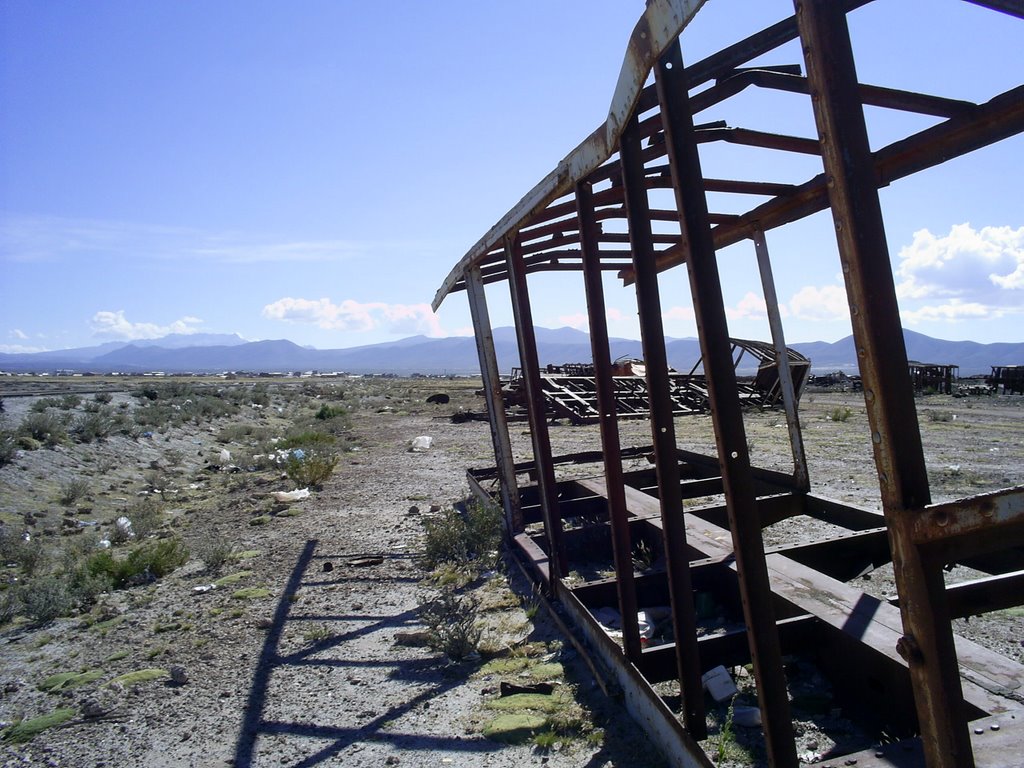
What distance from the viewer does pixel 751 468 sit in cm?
291

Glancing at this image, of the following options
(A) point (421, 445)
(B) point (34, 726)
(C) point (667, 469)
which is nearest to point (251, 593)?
(B) point (34, 726)

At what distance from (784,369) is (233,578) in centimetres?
492

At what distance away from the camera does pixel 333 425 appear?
19484 mm

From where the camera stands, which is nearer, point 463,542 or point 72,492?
point 463,542

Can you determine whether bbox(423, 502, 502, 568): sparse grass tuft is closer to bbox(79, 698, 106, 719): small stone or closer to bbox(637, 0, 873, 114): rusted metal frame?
bbox(79, 698, 106, 719): small stone

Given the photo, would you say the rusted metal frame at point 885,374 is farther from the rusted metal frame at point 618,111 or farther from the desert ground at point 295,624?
the desert ground at point 295,624

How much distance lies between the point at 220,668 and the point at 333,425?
1585cm

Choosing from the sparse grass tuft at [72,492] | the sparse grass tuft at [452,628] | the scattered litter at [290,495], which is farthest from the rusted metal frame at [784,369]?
the sparse grass tuft at [72,492]

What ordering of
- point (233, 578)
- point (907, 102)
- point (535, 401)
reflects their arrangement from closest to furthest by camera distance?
1. point (907, 102)
2. point (535, 401)
3. point (233, 578)

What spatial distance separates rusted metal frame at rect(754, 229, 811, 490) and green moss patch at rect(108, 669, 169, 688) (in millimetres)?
4539

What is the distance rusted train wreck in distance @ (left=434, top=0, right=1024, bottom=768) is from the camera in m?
1.46

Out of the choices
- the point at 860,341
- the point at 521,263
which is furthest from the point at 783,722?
the point at 521,263

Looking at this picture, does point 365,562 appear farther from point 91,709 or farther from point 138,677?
point 91,709

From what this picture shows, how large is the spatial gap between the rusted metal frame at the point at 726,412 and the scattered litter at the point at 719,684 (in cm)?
106
